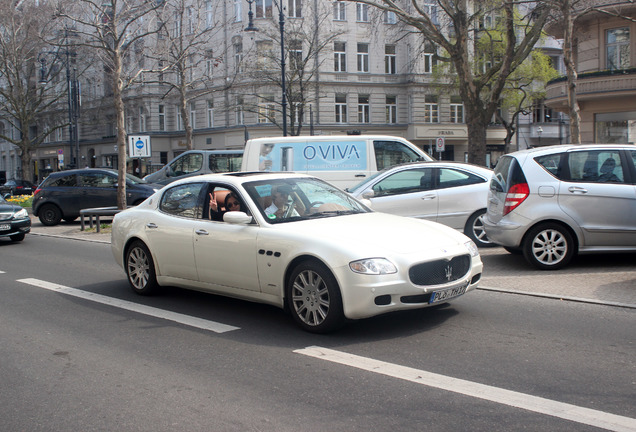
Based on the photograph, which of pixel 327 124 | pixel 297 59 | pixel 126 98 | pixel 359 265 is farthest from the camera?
pixel 126 98

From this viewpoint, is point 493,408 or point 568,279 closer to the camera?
point 493,408

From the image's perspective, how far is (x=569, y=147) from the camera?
946 cm

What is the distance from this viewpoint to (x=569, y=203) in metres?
9.19

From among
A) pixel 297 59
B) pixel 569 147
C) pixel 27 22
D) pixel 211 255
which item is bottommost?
pixel 211 255

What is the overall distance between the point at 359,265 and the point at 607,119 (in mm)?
26525

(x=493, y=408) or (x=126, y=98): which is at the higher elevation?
(x=126, y=98)

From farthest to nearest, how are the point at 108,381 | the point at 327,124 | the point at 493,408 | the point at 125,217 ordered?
the point at 327,124
the point at 125,217
the point at 108,381
the point at 493,408

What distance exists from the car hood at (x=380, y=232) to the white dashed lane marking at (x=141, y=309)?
3.99 ft

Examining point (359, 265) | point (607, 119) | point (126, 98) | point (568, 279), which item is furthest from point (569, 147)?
point (126, 98)

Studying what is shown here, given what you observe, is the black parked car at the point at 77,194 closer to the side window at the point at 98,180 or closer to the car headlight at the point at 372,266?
the side window at the point at 98,180

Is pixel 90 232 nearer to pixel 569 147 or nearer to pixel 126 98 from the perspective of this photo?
pixel 569 147

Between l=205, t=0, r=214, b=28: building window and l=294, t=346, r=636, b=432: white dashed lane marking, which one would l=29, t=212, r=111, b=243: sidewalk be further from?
l=205, t=0, r=214, b=28: building window

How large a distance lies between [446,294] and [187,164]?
19.8 m

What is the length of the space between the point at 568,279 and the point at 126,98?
50401 millimetres
